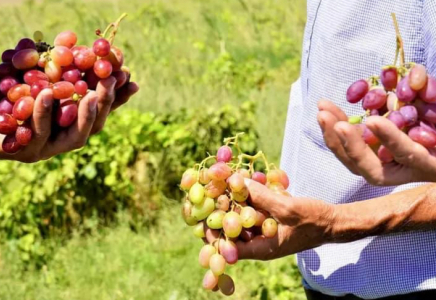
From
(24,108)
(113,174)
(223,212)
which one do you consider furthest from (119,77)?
(113,174)

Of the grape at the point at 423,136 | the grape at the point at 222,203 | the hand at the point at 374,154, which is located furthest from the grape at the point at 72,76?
the grape at the point at 423,136

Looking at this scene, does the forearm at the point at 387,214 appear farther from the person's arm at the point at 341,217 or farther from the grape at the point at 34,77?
the grape at the point at 34,77

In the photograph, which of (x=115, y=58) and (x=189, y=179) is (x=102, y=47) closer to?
(x=115, y=58)

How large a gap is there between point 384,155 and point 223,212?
51 centimetres

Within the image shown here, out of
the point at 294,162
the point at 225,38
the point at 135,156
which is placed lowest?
the point at 225,38

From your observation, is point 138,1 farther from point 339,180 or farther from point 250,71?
point 339,180

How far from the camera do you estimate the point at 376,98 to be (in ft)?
4.88

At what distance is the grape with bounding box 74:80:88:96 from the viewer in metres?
1.94

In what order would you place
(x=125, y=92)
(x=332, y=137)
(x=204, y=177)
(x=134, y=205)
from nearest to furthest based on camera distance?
1. (x=332, y=137)
2. (x=204, y=177)
3. (x=125, y=92)
4. (x=134, y=205)

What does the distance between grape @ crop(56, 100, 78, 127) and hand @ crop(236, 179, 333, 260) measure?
0.49m

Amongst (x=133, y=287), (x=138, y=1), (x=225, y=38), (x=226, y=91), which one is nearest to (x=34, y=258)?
(x=133, y=287)

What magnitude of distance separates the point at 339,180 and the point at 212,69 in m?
5.44

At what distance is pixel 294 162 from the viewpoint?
2252mm

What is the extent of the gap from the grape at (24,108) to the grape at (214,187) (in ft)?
1.59
